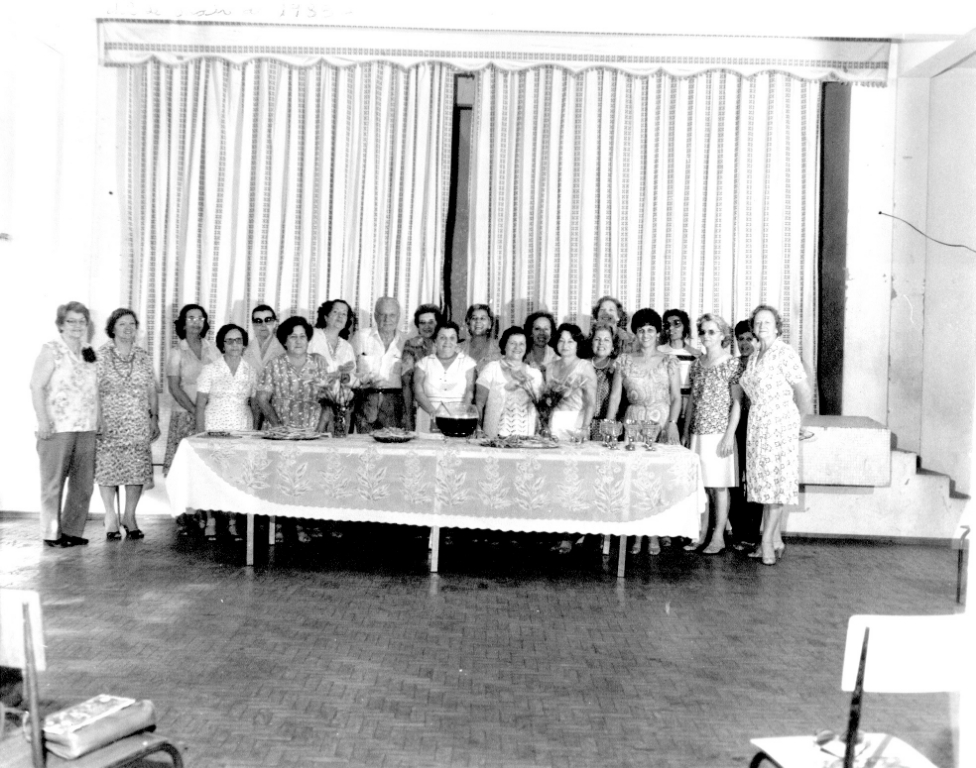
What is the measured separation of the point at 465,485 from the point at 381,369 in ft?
6.15

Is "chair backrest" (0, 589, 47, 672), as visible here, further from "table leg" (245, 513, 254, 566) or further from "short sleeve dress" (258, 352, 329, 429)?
"short sleeve dress" (258, 352, 329, 429)

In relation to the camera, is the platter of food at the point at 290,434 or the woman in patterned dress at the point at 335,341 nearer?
the platter of food at the point at 290,434

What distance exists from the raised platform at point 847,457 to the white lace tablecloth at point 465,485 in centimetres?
181

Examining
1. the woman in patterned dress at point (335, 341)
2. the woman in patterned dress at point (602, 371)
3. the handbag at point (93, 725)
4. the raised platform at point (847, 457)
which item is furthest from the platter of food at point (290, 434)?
the raised platform at point (847, 457)

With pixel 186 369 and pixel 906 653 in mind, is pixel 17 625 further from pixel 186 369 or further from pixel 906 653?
pixel 186 369

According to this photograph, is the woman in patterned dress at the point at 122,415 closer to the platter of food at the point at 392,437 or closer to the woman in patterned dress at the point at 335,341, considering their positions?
the woman in patterned dress at the point at 335,341

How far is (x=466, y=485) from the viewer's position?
5750 millimetres

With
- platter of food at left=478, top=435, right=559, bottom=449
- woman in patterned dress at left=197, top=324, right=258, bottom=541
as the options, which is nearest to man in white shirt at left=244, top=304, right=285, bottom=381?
woman in patterned dress at left=197, top=324, right=258, bottom=541

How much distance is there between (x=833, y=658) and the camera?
15.2 ft

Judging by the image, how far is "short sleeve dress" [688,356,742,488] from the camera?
21.8ft

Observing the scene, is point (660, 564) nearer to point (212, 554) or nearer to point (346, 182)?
point (212, 554)

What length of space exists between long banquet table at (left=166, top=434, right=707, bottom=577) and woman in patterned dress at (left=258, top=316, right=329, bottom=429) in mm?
854

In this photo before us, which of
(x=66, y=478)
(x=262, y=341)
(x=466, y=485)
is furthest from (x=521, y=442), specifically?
(x=66, y=478)

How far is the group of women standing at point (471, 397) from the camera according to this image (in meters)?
6.52
